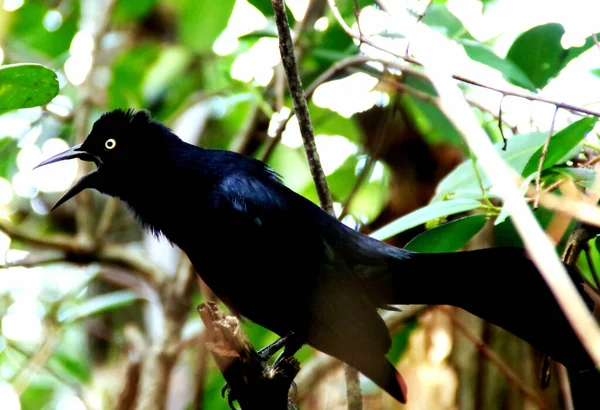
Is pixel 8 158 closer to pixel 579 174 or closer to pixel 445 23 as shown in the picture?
pixel 445 23

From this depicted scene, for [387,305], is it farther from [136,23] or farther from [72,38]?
[136,23]

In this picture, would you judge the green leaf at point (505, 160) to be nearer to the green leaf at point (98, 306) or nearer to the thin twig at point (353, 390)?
the thin twig at point (353, 390)

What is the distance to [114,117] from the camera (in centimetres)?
400

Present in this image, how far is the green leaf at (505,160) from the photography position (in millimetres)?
2861

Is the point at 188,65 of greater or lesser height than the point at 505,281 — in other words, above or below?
above

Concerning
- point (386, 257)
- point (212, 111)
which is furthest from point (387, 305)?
point (212, 111)

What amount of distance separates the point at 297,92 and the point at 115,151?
5.40 feet

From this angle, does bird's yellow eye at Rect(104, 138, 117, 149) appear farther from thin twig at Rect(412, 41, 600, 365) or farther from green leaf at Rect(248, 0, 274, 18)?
thin twig at Rect(412, 41, 600, 365)

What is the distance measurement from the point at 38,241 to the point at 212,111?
6.96ft

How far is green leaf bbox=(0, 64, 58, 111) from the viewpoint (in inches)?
90.4

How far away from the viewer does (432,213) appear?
2695 mm

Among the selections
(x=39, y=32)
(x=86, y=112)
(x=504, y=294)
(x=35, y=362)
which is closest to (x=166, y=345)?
(x=35, y=362)

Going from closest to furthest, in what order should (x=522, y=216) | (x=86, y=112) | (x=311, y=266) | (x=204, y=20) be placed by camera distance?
(x=522, y=216) → (x=311, y=266) → (x=204, y=20) → (x=86, y=112)

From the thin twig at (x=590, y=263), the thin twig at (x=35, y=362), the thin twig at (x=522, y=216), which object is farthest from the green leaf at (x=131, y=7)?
the thin twig at (x=522, y=216)
